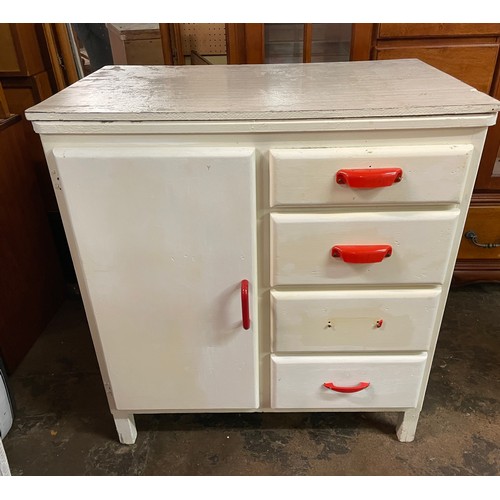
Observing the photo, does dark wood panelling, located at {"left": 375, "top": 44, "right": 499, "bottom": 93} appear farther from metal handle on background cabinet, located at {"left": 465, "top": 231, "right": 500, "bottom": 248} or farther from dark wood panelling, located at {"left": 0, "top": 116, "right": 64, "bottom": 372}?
dark wood panelling, located at {"left": 0, "top": 116, "right": 64, "bottom": 372}

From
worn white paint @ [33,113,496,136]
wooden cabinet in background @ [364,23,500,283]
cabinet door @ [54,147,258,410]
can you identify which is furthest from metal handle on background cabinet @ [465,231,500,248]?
cabinet door @ [54,147,258,410]

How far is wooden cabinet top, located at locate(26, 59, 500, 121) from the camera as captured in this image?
76 cm

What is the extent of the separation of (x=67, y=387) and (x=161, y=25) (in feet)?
3.68

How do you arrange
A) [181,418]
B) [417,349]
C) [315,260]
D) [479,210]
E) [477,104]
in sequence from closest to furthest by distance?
[477,104] < [315,260] < [417,349] < [181,418] < [479,210]

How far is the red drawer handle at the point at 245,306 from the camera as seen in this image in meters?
0.87

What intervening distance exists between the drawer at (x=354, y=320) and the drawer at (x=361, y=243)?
0.11ft

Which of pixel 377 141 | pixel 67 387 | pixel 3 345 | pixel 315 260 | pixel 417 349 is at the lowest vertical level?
pixel 67 387

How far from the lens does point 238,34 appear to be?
127 centimetres

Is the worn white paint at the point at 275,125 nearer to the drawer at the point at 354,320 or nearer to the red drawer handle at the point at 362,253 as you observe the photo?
the red drawer handle at the point at 362,253

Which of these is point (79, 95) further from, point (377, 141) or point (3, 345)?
point (3, 345)

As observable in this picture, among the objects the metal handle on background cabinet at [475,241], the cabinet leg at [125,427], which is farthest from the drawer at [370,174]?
the metal handle on background cabinet at [475,241]

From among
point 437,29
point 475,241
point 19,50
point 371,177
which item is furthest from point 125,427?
point 437,29

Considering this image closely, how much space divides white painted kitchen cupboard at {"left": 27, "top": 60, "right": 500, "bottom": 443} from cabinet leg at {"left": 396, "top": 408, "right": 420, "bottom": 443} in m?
0.06

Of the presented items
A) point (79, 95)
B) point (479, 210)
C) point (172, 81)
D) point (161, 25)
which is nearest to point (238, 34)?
point (161, 25)
